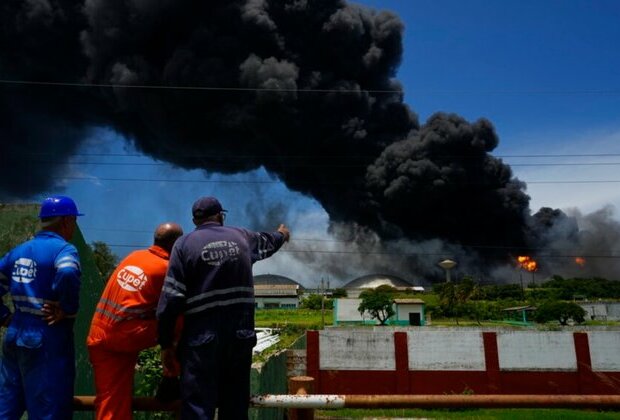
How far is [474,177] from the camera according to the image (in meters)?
53.9

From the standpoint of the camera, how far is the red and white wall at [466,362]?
23281 millimetres

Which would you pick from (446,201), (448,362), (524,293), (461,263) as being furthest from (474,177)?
(448,362)

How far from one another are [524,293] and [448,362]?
35.5 m

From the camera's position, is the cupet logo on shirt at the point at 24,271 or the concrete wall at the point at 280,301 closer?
the cupet logo on shirt at the point at 24,271

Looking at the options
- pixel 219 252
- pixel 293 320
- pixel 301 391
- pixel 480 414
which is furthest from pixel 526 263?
pixel 219 252

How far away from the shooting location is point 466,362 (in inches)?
928

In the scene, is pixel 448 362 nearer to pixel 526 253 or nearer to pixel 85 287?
pixel 85 287

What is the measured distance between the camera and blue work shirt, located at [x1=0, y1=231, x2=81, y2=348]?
2.48m

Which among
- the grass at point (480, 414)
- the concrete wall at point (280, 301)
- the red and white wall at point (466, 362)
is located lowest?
the grass at point (480, 414)

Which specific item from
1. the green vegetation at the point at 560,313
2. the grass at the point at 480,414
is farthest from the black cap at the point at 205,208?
the green vegetation at the point at 560,313

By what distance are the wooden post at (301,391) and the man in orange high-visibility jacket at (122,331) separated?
Answer: 2.14 ft

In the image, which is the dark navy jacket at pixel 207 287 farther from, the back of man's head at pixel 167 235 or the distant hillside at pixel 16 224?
the distant hillside at pixel 16 224

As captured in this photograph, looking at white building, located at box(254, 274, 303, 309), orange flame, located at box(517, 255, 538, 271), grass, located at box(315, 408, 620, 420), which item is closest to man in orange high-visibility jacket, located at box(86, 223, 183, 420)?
grass, located at box(315, 408, 620, 420)

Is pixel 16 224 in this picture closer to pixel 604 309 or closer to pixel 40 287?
pixel 40 287
